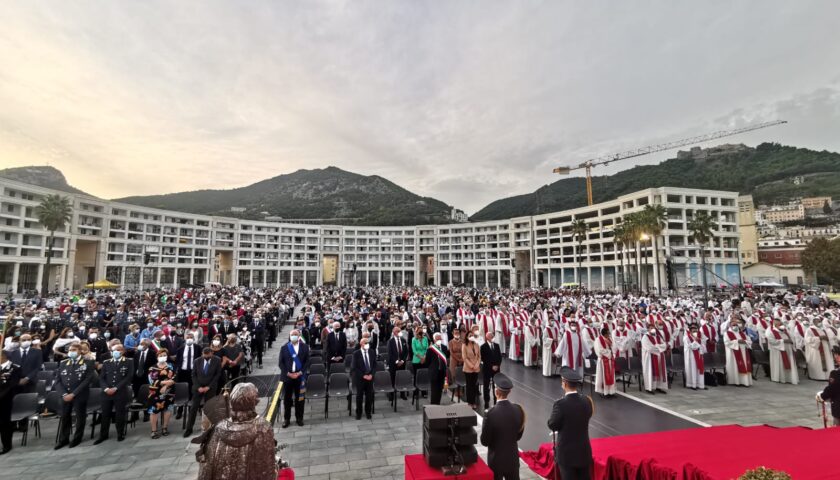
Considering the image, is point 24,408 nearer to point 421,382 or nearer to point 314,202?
point 421,382

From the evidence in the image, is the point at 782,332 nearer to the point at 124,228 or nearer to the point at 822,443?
the point at 822,443

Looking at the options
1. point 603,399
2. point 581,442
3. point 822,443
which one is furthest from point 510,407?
point 603,399

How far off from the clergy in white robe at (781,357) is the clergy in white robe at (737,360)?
104 centimetres

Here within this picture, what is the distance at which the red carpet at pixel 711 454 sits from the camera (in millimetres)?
4172

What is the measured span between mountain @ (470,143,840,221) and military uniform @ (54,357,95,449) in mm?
117555

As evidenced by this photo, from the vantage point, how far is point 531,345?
1391 centimetres

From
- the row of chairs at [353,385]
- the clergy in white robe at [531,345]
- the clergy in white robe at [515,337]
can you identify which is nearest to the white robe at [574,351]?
the clergy in white robe at [531,345]

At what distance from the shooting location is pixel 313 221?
140250 mm

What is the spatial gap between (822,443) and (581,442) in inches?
135

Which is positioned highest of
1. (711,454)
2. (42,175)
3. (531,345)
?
(42,175)

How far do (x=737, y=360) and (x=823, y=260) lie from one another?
61465 mm

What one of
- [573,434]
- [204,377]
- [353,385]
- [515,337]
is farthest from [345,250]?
[573,434]

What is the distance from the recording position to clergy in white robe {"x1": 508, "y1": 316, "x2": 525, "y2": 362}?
15.2 m

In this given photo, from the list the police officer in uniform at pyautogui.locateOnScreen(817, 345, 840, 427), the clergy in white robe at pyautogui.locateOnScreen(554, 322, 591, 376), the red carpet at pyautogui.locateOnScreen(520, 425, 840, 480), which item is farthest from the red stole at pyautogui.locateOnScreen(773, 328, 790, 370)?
the red carpet at pyautogui.locateOnScreen(520, 425, 840, 480)
